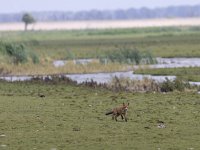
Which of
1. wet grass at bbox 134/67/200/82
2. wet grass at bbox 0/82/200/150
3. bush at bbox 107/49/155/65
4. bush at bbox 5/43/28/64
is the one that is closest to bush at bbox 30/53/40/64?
bush at bbox 5/43/28/64

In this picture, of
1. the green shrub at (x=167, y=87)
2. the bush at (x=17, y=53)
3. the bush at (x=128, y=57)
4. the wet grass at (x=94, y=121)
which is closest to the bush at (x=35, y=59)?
the bush at (x=17, y=53)

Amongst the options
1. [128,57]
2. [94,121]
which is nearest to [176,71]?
[128,57]

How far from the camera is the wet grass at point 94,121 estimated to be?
63.8 feet

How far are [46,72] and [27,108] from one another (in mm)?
23404

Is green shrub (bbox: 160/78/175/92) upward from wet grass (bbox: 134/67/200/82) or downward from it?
downward

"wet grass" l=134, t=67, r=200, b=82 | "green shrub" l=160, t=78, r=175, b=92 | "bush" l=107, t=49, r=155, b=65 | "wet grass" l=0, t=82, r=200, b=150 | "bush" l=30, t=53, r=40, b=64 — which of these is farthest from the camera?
"bush" l=107, t=49, r=155, b=65

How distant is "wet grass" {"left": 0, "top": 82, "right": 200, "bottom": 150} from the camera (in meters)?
19.4

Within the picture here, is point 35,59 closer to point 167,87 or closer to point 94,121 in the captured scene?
point 167,87

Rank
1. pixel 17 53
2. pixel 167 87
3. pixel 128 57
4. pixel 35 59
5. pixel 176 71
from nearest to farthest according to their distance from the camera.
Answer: pixel 167 87 → pixel 176 71 → pixel 17 53 → pixel 35 59 → pixel 128 57

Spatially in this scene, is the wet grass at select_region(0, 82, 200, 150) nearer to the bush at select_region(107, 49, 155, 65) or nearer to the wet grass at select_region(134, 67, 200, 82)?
the wet grass at select_region(134, 67, 200, 82)

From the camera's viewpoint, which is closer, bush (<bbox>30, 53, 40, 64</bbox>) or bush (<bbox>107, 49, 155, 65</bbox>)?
bush (<bbox>30, 53, 40, 64</bbox>)

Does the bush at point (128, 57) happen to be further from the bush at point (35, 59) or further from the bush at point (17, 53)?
the bush at point (17, 53)

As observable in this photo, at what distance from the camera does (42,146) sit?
19.0m

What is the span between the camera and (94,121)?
930 inches
